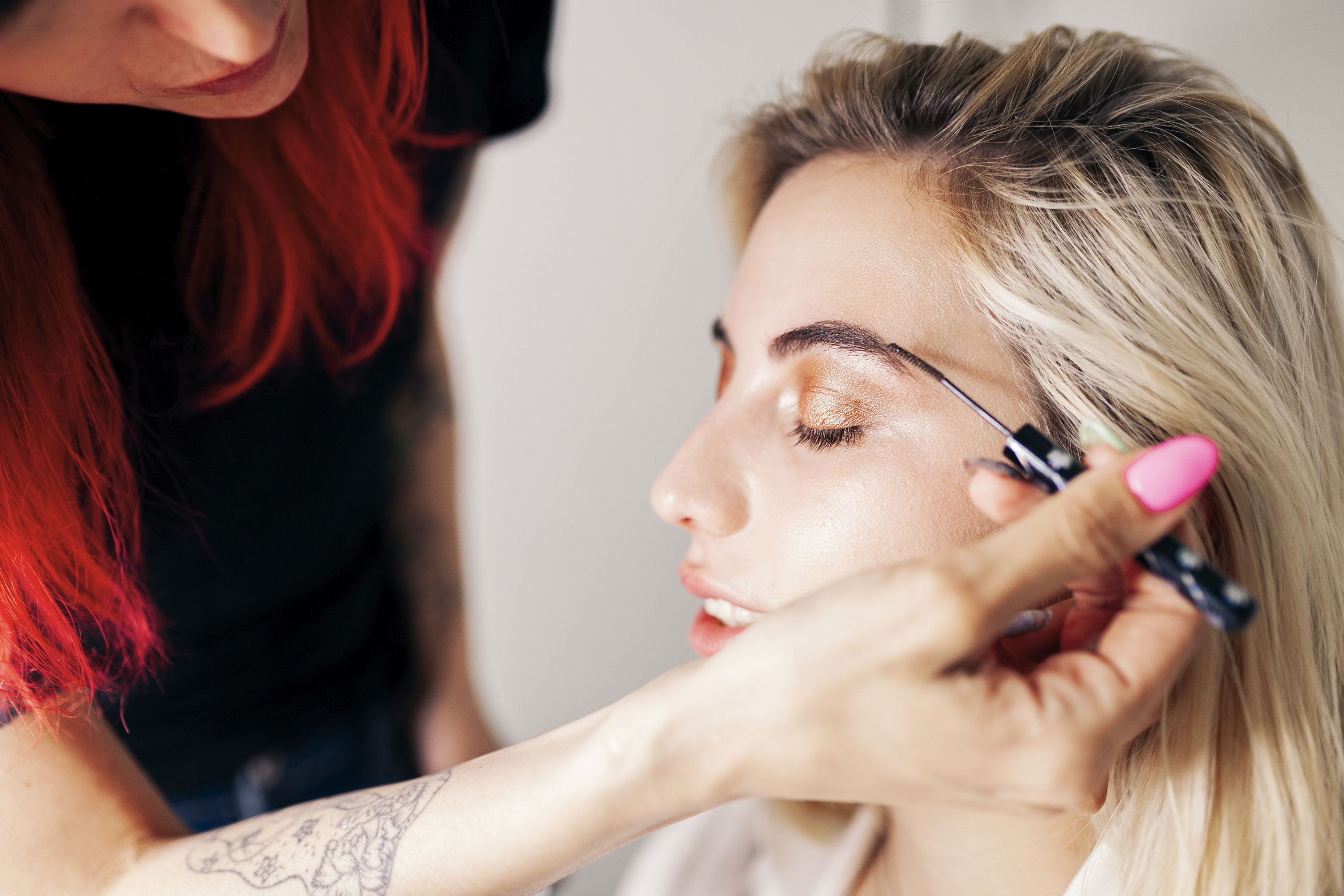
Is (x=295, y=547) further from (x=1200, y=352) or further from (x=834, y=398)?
(x=1200, y=352)

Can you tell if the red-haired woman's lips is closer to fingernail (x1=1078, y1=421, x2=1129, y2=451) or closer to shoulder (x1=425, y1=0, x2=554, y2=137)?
shoulder (x1=425, y1=0, x2=554, y2=137)

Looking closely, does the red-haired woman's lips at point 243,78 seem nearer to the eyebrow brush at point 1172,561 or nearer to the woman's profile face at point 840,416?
the woman's profile face at point 840,416

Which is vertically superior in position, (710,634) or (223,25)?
(223,25)

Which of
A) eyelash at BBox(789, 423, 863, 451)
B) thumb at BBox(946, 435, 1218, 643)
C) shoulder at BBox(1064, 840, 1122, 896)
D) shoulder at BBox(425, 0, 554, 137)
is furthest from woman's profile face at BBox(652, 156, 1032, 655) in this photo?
shoulder at BBox(425, 0, 554, 137)

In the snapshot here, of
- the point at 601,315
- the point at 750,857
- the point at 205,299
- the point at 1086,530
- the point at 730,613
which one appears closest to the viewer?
the point at 1086,530

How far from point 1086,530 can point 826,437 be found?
0.35 meters

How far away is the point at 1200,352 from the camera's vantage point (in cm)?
77

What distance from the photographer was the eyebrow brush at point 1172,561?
50 centimetres

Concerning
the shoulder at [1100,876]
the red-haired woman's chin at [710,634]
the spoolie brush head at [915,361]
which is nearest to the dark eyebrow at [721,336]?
the spoolie brush head at [915,361]

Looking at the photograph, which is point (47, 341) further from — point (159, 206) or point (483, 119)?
point (483, 119)

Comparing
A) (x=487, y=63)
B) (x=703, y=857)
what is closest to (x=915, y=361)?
(x=487, y=63)

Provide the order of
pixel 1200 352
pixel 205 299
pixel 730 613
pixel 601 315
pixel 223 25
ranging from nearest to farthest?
pixel 223 25 < pixel 1200 352 < pixel 730 613 < pixel 205 299 < pixel 601 315

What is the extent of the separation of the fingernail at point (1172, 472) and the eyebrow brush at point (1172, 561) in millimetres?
39

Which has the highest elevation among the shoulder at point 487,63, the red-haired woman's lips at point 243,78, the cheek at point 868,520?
the shoulder at point 487,63
